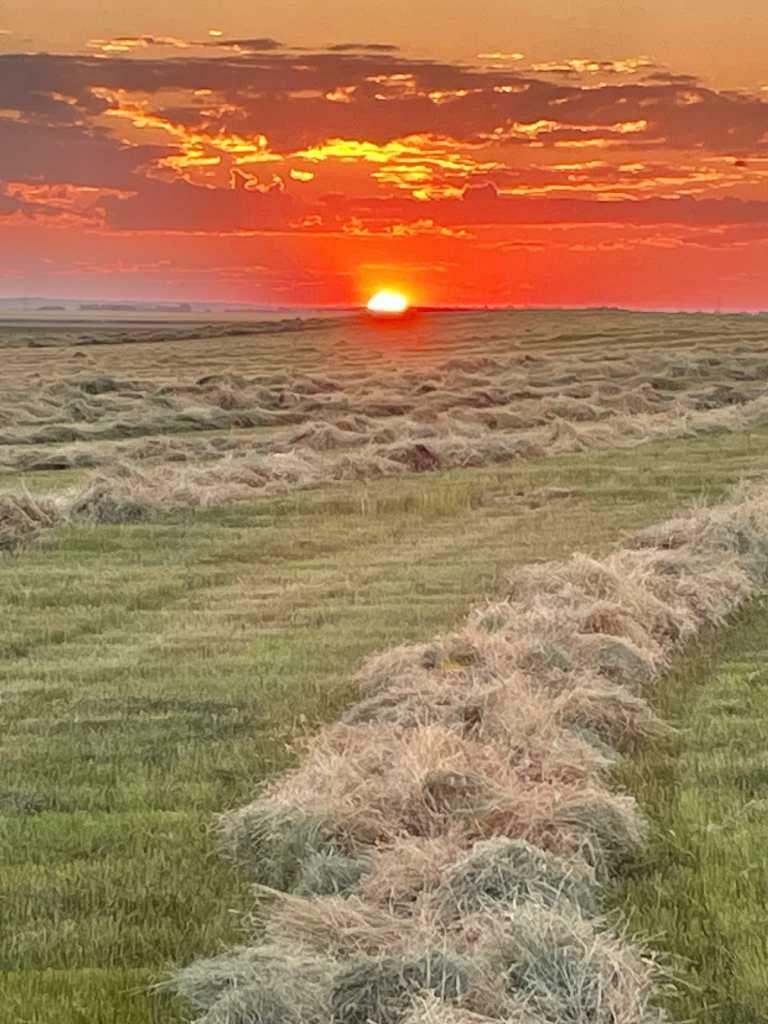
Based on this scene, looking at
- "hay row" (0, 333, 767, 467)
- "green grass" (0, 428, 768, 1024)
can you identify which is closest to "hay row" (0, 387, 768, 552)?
"green grass" (0, 428, 768, 1024)

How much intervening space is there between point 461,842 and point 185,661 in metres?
5.08

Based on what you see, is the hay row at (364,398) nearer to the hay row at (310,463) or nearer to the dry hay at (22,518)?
the hay row at (310,463)

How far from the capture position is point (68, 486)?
76.7 feet

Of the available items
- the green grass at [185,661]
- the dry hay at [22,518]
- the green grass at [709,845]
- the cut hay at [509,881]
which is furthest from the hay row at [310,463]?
the cut hay at [509,881]

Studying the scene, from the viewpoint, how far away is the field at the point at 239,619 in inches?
251

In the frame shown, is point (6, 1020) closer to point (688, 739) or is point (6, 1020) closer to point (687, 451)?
point (688, 739)

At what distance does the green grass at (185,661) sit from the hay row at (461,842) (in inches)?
15.3

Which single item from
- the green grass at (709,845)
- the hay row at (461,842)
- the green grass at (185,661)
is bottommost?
the green grass at (185,661)

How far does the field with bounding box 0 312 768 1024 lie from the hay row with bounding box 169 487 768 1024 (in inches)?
11.6

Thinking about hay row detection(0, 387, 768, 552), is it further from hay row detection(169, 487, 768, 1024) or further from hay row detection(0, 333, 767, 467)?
hay row detection(169, 487, 768, 1024)

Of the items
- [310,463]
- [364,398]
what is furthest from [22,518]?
[364,398]

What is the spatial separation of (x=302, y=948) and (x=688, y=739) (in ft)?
13.2

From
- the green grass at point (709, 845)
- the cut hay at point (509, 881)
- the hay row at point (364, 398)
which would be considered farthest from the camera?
the hay row at point (364, 398)

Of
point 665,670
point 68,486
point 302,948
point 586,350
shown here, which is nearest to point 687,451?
point 68,486
